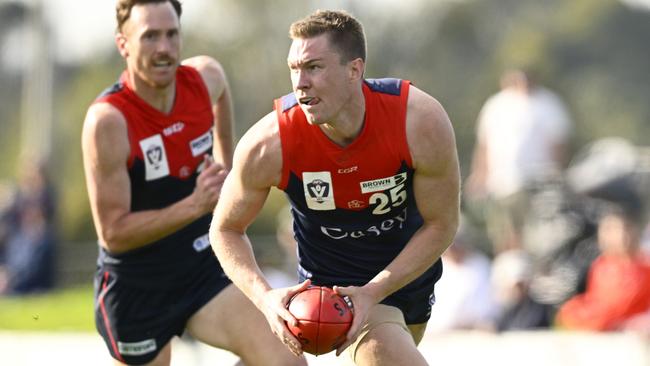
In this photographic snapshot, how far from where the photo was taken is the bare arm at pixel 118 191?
6.86 metres

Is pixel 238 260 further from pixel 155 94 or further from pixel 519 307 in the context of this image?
pixel 519 307

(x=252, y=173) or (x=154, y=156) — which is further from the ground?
(x=252, y=173)

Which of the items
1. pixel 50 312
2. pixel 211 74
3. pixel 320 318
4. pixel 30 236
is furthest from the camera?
pixel 30 236

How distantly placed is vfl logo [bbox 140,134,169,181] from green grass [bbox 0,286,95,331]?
755 centimetres

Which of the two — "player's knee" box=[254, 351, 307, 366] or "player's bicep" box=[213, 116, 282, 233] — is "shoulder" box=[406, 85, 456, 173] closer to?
"player's bicep" box=[213, 116, 282, 233]

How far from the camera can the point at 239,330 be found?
692cm

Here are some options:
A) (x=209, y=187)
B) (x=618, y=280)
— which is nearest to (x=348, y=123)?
(x=209, y=187)

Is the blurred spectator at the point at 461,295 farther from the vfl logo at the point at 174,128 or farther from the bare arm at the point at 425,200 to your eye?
the bare arm at the point at 425,200

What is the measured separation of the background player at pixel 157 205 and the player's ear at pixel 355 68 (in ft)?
4.19

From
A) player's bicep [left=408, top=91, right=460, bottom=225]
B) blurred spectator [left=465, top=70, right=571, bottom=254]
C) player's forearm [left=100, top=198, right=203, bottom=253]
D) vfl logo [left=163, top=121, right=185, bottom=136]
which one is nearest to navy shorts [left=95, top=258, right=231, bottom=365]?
player's forearm [left=100, top=198, right=203, bottom=253]

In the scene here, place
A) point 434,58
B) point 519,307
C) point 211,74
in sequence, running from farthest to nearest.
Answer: point 434,58
point 519,307
point 211,74

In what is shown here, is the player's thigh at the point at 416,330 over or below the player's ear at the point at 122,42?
below

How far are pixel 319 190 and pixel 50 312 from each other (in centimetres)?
1114

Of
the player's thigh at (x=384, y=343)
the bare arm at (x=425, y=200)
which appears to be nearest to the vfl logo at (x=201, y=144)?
the player's thigh at (x=384, y=343)
